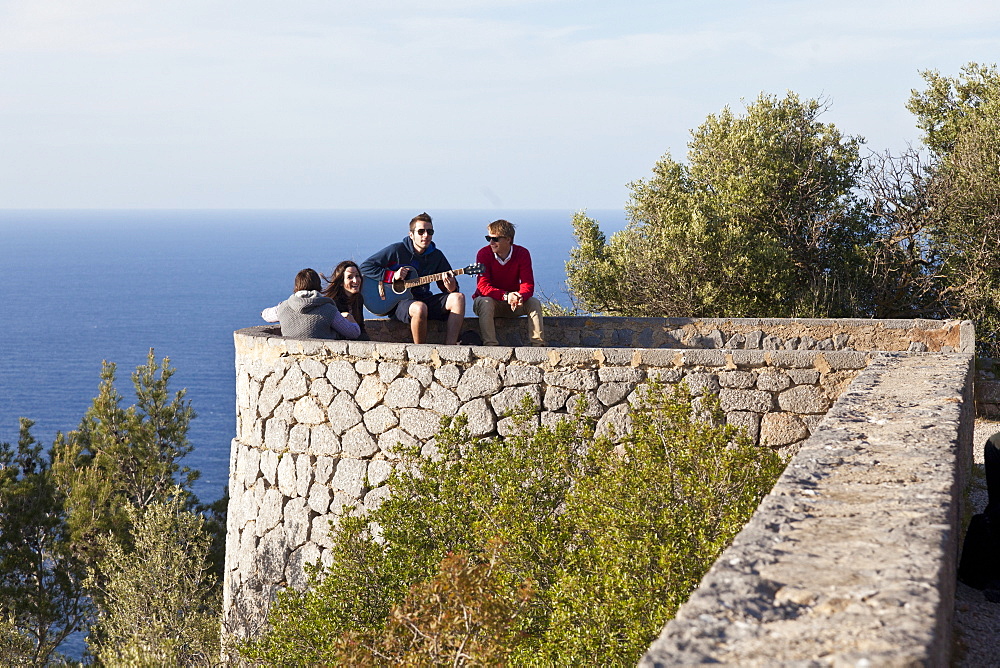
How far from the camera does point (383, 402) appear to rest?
795 centimetres

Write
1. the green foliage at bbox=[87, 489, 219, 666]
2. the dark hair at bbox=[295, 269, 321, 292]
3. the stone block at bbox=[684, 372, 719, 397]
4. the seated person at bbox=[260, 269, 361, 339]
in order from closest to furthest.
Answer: the stone block at bbox=[684, 372, 719, 397] < the seated person at bbox=[260, 269, 361, 339] < the dark hair at bbox=[295, 269, 321, 292] < the green foliage at bbox=[87, 489, 219, 666]

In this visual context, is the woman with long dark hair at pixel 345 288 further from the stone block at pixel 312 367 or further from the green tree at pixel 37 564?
the green tree at pixel 37 564

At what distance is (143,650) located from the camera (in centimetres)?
1312

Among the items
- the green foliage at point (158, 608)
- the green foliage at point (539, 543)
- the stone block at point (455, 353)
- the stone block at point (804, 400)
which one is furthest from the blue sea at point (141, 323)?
the green foliage at point (539, 543)

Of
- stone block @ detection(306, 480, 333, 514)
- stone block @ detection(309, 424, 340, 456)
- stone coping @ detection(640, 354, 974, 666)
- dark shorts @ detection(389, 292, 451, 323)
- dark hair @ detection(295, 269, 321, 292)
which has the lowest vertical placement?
stone block @ detection(306, 480, 333, 514)

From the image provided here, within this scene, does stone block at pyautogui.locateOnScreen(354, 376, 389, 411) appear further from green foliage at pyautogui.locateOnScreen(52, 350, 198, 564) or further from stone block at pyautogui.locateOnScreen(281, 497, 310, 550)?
green foliage at pyautogui.locateOnScreen(52, 350, 198, 564)

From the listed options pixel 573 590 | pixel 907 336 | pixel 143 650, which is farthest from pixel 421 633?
pixel 143 650

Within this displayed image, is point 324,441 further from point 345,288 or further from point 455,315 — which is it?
point 455,315

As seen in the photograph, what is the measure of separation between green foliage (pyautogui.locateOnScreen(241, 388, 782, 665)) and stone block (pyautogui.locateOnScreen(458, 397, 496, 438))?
8 centimetres

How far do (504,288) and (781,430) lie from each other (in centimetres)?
384

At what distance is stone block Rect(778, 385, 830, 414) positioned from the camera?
23.4 feet

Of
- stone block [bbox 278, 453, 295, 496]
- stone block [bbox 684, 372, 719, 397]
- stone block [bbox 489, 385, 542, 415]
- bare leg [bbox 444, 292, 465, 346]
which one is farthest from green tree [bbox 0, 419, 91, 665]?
stone block [bbox 684, 372, 719, 397]

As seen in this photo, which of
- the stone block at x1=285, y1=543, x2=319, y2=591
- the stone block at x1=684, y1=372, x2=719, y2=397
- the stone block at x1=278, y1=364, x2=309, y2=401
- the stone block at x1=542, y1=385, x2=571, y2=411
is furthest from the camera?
the stone block at x1=285, y1=543, x2=319, y2=591

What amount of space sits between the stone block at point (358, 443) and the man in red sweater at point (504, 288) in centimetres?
243
